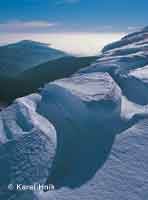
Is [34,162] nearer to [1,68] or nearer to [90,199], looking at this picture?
[90,199]

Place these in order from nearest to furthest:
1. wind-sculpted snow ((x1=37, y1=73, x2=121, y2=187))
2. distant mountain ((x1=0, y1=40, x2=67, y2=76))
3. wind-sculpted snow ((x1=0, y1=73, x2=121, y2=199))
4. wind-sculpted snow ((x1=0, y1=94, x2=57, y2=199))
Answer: wind-sculpted snow ((x1=0, y1=94, x2=57, y2=199))
wind-sculpted snow ((x1=0, y1=73, x2=121, y2=199))
wind-sculpted snow ((x1=37, y1=73, x2=121, y2=187))
distant mountain ((x1=0, y1=40, x2=67, y2=76))

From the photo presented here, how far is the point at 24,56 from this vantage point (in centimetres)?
9156

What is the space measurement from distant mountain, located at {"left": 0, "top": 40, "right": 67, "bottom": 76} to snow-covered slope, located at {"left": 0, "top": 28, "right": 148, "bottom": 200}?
216 ft

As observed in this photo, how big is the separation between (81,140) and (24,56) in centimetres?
8885

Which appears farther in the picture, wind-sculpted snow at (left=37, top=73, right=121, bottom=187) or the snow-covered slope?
wind-sculpted snow at (left=37, top=73, right=121, bottom=187)

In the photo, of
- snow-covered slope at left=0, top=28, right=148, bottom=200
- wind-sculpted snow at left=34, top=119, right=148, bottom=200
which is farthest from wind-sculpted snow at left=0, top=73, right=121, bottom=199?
wind-sculpted snow at left=34, top=119, right=148, bottom=200

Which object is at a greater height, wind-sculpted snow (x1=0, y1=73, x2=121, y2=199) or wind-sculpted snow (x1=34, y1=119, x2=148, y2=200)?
wind-sculpted snow (x1=0, y1=73, x2=121, y2=199)

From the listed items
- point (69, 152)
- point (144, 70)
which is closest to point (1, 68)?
point (144, 70)

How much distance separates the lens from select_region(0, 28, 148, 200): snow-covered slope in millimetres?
A: 4844

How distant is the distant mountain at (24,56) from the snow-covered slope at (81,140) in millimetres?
65945

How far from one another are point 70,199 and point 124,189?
1.02 m

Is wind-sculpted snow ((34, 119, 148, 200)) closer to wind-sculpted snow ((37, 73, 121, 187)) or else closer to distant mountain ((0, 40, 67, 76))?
wind-sculpted snow ((37, 73, 121, 187))

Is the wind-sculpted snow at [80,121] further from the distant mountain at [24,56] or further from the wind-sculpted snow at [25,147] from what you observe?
the distant mountain at [24,56]

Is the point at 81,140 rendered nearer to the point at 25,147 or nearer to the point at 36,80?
the point at 25,147
